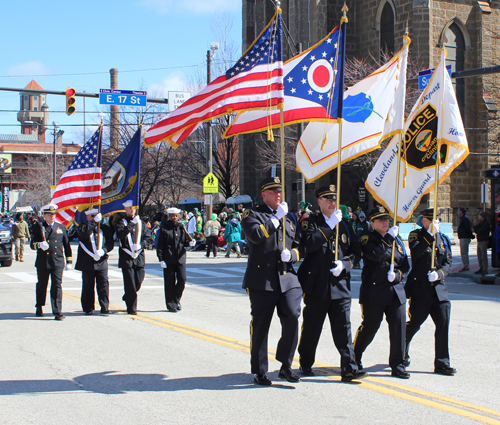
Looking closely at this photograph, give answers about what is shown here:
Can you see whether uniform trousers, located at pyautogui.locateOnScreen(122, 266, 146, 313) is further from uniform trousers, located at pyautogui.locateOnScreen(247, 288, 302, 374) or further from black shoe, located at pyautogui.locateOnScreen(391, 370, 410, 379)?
black shoe, located at pyautogui.locateOnScreen(391, 370, 410, 379)

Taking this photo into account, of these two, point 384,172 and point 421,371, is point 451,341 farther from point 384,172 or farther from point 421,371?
point 384,172

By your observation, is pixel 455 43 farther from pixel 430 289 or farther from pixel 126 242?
pixel 430 289

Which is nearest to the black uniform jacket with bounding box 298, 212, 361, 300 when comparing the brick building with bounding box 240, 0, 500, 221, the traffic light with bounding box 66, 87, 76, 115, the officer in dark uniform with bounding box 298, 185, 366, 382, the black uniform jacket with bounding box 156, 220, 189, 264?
the officer in dark uniform with bounding box 298, 185, 366, 382

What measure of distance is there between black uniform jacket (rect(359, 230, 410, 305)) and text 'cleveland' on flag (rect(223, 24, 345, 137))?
1.53 meters

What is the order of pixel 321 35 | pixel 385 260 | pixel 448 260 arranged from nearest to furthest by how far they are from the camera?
pixel 385 260
pixel 448 260
pixel 321 35

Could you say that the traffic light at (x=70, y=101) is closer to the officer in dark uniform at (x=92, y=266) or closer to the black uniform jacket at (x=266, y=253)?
the officer in dark uniform at (x=92, y=266)

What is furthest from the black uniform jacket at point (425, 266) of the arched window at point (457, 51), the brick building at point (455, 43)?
the arched window at point (457, 51)

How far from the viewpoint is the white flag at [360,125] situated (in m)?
7.22

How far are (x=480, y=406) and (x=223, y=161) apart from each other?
132 ft

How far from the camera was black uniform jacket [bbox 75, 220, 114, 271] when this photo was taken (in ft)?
33.0

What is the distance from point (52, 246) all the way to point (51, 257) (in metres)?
0.19

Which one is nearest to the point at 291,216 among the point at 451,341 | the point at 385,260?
the point at 385,260

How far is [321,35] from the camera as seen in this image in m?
35.3

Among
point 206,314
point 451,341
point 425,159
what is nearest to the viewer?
point 425,159
